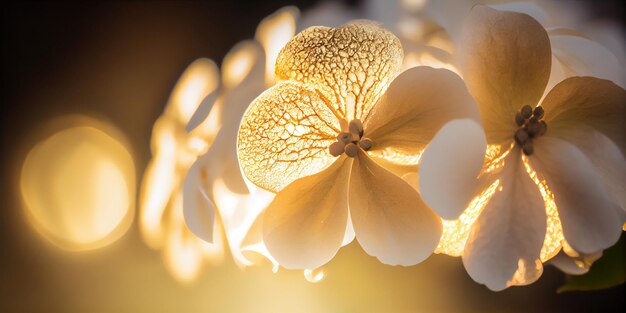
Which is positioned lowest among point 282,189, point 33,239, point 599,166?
point 599,166

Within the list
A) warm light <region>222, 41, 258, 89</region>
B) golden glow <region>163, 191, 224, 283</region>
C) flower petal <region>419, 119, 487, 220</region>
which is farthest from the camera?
golden glow <region>163, 191, 224, 283</region>

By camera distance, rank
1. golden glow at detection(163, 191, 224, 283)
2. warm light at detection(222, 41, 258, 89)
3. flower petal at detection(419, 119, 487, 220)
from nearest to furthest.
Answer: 1. flower petal at detection(419, 119, 487, 220)
2. warm light at detection(222, 41, 258, 89)
3. golden glow at detection(163, 191, 224, 283)

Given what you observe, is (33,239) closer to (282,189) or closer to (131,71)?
(131,71)

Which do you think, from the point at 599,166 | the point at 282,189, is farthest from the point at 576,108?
the point at 282,189

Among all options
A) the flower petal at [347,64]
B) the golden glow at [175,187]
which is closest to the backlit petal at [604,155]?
the flower petal at [347,64]

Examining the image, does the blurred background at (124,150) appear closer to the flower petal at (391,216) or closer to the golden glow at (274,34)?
the golden glow at (274,34)

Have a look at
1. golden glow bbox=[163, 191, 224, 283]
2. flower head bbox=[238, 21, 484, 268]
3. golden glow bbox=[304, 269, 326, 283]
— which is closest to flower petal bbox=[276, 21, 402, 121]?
flower head bbox=[238, 21, 484, 268]

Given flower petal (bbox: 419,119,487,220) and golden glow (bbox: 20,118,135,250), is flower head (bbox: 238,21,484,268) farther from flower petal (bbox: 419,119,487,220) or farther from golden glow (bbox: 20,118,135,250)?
golden glow (bbox: 20,118,135,250)
